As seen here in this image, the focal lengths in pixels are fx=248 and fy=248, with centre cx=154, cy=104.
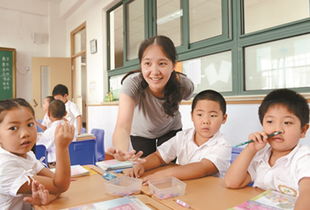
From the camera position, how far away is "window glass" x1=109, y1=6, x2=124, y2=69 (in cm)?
465

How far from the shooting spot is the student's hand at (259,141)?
1.00 m

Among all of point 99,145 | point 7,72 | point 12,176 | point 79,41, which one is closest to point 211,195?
point 12,176

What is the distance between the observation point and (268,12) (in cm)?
252

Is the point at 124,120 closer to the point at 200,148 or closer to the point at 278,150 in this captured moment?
the point at 200,148

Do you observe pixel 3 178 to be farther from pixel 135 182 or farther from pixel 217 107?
pixel 217 107

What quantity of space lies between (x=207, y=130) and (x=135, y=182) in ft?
1.72

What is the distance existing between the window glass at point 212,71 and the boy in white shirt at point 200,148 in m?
1.26

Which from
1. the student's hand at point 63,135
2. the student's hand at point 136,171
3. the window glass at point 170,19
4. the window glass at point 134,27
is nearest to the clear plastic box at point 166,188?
the student's hand at point 136,171

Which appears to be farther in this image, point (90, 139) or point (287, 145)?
point (90, 139)

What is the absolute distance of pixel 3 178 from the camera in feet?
2.97

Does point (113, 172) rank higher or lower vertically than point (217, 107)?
lower

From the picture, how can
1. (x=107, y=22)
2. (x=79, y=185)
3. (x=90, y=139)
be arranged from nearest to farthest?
(x=79, y=185), (x=90, y=139), (x=107, y=22)

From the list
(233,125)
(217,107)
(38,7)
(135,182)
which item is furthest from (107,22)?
(135,182)

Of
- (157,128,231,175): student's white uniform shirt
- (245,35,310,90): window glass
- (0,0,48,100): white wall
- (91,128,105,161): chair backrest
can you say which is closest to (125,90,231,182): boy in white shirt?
(157,128,231,175): student's white uniform shirt
